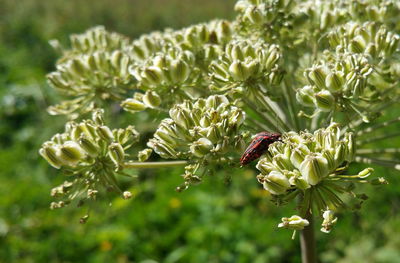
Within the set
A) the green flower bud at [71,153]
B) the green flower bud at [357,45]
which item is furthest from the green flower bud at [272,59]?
the green flower bud at [71,153]

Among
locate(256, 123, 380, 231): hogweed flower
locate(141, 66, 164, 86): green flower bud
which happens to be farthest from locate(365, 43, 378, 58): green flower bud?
locate(141, 66, 164, 86): green flower bud

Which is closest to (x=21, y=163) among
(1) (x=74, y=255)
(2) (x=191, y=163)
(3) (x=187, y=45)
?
(1) (x=74, y=255)

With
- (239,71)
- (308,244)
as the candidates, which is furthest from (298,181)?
(308,244)

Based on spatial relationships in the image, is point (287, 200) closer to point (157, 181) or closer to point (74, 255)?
point (74, 255)

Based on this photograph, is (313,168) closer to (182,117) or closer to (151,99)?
(182,117)

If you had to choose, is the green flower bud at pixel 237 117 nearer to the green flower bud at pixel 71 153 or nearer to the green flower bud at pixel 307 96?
the green flower bud at pixel 307 96
